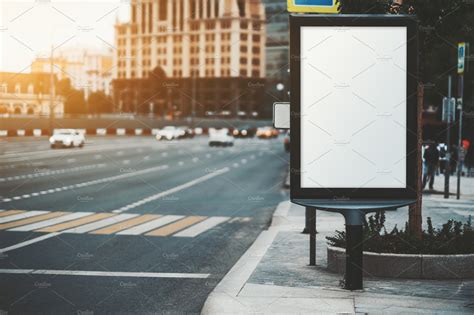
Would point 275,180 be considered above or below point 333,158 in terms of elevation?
below

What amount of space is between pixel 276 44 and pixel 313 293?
126330 mm

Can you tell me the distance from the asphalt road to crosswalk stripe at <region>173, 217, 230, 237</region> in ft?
0.07

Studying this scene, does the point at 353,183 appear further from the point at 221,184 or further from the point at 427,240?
the point at 221,184

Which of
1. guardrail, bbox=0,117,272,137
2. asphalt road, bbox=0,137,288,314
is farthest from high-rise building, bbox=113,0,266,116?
asphalt road, bbox=0,137,288,314

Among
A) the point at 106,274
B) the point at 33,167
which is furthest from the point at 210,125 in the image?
the point at 106,274

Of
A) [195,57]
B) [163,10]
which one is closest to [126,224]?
[163,10]

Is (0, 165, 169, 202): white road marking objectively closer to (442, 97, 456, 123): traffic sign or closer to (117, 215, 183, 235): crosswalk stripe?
(117, 215, 183, 235): crosswalk stripe

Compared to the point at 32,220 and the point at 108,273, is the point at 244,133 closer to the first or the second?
the point at 32,220

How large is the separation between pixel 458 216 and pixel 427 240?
23.3 ft

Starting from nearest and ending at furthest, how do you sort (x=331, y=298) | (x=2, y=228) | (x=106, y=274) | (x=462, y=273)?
(x=331, y=298) → (x=462, y=273) → (x=106, y=274) → (x=2, y=228)

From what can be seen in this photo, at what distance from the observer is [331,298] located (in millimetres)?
7625

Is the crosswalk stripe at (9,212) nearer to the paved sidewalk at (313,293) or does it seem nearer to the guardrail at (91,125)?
the paved sidewalk at (313,293)

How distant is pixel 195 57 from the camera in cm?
17575

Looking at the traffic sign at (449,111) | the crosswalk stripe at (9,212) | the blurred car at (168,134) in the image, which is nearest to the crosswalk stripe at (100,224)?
the crosswalk stripe at (9,212)
